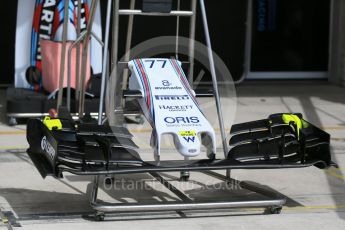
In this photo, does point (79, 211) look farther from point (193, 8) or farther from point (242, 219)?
point (193, 8)

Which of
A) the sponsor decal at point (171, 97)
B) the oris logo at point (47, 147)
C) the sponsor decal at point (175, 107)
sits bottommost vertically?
the oris logo at point (47, 147)

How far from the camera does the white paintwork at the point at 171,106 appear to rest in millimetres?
5848

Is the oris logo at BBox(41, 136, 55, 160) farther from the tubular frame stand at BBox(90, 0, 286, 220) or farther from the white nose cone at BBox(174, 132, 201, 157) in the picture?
the white nose cone at BBox(174, 132, 201, 157)

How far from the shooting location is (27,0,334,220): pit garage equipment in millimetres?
5691

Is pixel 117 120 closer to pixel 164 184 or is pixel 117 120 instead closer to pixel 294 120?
pixel 164 184

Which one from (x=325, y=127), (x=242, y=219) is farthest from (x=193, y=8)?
(x=325, y=127)

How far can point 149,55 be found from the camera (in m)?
11.9

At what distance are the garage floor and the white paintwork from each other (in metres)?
0.51

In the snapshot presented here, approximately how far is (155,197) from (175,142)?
0.82 m

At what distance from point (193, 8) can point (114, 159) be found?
157cm

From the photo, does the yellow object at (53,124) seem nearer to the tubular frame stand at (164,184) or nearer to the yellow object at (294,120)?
the tubular frame stand at (164,184)

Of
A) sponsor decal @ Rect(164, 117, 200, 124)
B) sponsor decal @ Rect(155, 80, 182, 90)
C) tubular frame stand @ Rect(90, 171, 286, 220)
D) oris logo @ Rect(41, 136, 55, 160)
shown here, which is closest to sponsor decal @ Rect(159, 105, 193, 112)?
sponsor decal @ Rect(164, 117, 200, 124)

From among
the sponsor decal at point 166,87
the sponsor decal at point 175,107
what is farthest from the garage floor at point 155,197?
the sponsor decal at point 166,87

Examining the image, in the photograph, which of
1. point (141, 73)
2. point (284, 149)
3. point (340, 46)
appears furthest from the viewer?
point (340, 46)
